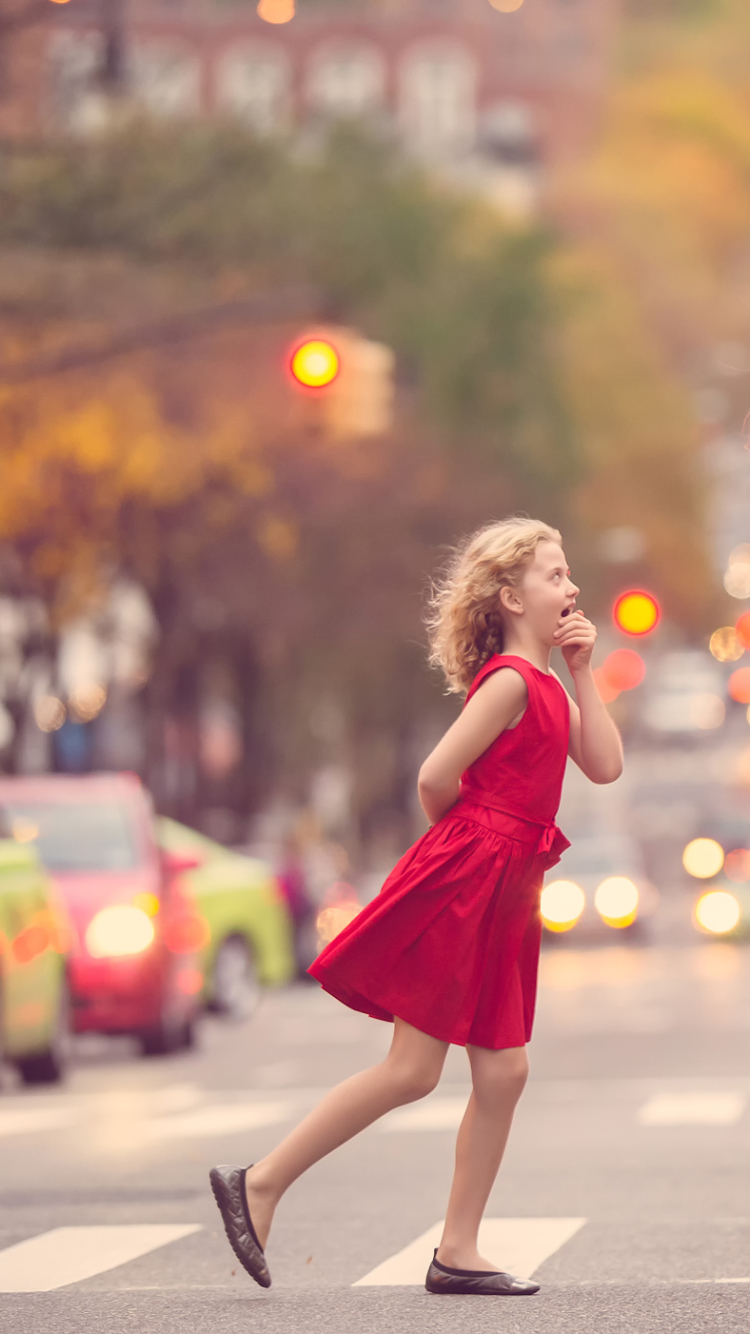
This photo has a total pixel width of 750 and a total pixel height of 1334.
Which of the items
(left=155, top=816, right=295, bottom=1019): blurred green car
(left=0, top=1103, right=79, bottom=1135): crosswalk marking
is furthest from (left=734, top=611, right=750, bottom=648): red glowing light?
(left=0, top=1103, right=79, bottom=1135): crosswalk marking

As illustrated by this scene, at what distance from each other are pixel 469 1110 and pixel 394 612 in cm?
3773

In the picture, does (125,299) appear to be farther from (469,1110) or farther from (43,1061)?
(469,1110)

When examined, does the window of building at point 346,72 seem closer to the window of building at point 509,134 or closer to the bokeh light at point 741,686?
the window of building at point 509,134

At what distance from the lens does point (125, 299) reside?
1167 inches

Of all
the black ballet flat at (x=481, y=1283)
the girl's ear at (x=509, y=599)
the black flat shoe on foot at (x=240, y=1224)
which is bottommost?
the black ballet flat at (x=481, y=1283)

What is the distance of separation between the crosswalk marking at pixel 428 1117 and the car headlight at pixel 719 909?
2417 centimetres

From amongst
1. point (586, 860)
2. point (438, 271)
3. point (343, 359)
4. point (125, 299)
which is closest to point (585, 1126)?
point (343, 359)

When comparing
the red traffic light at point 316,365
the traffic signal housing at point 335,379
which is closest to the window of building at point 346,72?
the traffic signal housing at point 335,379

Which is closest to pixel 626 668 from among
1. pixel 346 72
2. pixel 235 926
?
pixel 235 926

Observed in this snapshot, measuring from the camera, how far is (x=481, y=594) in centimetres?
746

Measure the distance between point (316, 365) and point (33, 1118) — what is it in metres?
7.45

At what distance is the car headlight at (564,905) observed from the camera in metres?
40.2

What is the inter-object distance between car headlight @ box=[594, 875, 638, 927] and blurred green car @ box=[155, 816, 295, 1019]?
15843 mm

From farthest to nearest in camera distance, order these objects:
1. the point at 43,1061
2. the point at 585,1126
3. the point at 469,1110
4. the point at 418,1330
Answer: the point at 43,1061, the point at 585,1126, the point at 469,1110, the point at 418,1330
